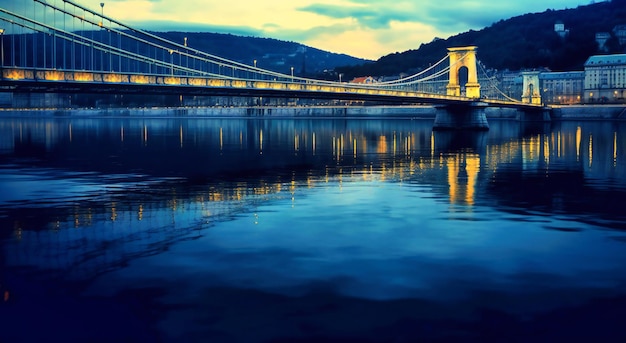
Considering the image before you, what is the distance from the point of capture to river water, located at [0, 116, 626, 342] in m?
8.60

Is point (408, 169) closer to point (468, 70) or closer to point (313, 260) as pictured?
point (313, 260)

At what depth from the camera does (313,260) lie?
1180 cm

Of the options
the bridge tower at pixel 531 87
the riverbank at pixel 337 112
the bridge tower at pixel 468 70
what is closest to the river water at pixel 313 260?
the bridge tower at pixel 468 70

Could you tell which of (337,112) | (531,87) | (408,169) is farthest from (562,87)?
(408,169)

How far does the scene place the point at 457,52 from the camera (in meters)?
89.4

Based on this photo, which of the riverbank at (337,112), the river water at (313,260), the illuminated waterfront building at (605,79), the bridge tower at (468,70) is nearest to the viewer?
the river water at (313,260)

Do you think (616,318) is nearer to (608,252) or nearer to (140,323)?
(608,252)

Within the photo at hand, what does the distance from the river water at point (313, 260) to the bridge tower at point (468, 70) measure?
55.1 meters

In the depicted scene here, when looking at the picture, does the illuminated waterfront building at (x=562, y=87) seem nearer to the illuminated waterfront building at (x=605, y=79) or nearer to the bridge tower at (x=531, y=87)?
the illuminated waterfront building at (x=605, y=79)

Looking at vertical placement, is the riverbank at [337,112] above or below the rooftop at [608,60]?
below

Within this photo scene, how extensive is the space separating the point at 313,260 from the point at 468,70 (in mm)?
75402

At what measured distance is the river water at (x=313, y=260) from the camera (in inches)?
339

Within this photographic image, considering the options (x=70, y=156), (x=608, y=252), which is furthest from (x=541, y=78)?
(x=608, y=252)

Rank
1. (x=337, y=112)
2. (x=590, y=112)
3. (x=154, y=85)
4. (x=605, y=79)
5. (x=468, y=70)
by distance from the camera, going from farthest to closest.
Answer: (x=337, y=112) < (x=605, y=79) < (x=590, y=112) < (x=468, y=70) < (x=154, y=85)
